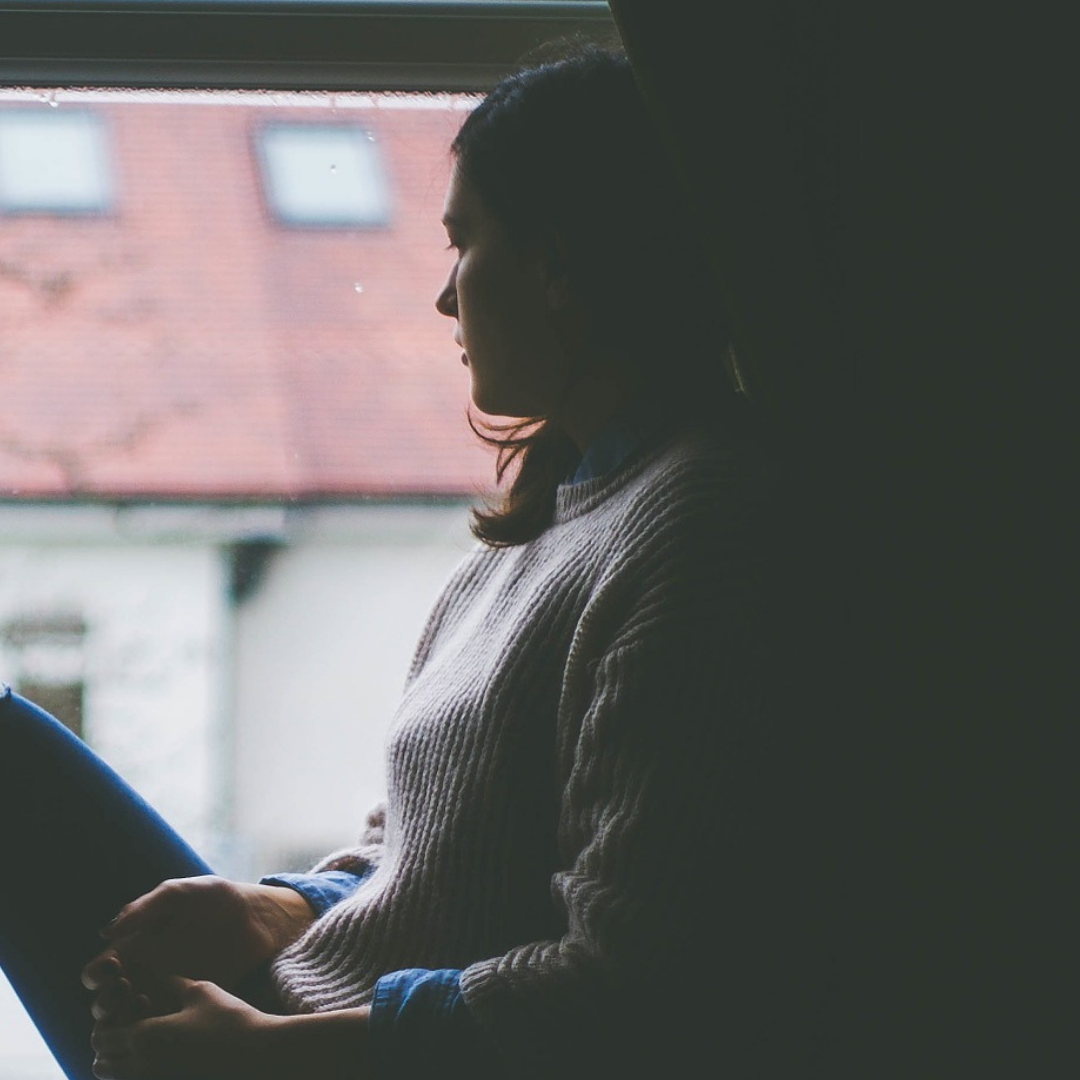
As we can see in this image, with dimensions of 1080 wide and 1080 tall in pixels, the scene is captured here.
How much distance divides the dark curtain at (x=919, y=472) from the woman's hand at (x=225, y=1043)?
0.90 feet

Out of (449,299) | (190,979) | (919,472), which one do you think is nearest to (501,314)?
(449,299)

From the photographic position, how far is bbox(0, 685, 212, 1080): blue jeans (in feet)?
2.74

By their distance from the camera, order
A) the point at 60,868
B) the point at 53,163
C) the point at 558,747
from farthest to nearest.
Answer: the point at 53,163 → the point at 60,868 → the point at 558,747

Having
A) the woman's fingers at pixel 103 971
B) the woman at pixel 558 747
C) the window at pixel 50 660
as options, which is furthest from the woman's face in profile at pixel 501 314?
the window at pixel 50 660

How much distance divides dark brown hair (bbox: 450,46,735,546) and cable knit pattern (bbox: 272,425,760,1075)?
87mm

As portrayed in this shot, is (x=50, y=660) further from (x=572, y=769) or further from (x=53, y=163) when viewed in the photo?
(x=572, y=769)

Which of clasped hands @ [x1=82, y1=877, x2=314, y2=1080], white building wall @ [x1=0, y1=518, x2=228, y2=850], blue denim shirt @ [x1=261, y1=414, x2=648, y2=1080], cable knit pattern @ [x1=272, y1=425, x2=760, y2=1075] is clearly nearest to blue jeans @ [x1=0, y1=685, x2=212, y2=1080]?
clasped hands @ [x1=82, y1=877, x2=314, y2=1080]

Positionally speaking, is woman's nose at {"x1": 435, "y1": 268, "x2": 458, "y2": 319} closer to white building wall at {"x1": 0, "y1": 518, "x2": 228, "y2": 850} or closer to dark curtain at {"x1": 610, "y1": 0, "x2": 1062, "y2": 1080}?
dark curtain at {"x1": 610, "y1": 0, "x2": 1062, "y2": 1080}

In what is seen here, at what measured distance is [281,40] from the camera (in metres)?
1.12

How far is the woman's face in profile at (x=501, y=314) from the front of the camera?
0.84 meters

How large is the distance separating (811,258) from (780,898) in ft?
1.30

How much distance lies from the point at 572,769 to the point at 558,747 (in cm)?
3

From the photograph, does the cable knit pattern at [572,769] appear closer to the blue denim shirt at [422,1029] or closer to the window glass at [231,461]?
the blue denim shirt at [422,1029]

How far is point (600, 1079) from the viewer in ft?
2.09
